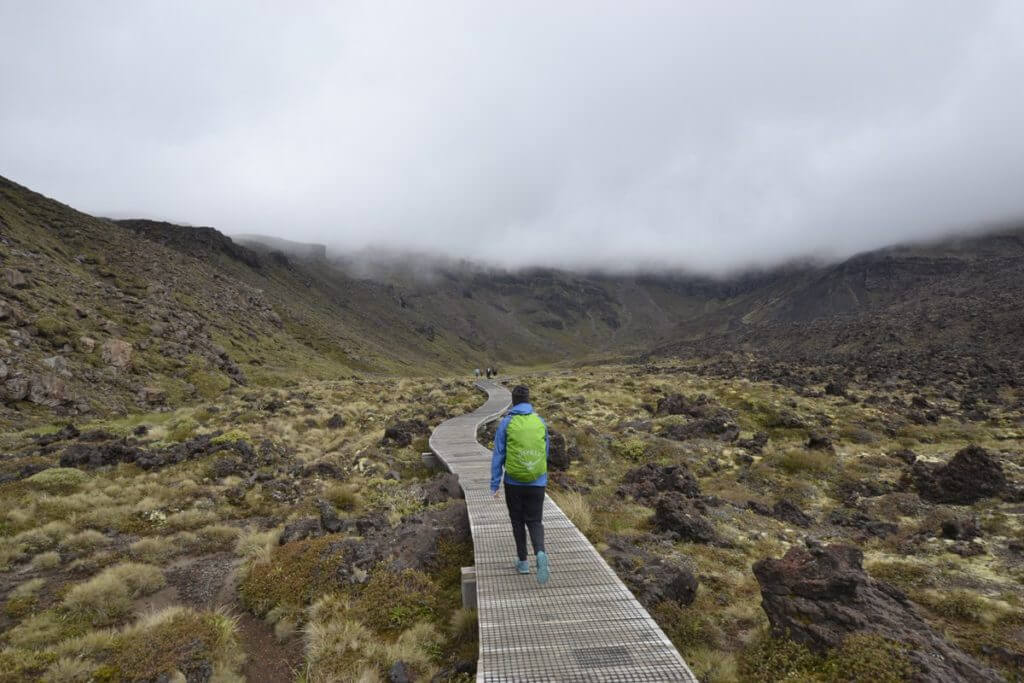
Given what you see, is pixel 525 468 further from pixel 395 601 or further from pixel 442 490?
pixel 442 490

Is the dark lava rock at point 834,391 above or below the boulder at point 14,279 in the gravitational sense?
below

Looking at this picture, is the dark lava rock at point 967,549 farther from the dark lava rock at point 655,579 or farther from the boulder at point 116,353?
the boulder at point 116,353

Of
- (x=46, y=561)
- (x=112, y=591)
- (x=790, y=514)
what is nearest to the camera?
(x=112, y=591)

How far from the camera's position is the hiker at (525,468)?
7.55 meters

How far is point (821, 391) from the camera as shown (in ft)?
121

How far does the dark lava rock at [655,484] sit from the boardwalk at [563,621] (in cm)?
532

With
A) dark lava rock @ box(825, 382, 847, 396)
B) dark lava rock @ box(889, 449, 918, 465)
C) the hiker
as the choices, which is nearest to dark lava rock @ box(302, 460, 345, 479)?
the hiker

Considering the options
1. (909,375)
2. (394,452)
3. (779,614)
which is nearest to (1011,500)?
(779,614)

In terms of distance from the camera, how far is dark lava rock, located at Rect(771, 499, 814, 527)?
44.3 feet

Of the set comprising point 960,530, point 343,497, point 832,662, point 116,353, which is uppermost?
point 116,353

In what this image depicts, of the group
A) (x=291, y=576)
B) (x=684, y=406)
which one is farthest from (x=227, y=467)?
(x=684, y=406)

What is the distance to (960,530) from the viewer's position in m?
11.3

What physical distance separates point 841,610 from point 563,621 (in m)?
3.74

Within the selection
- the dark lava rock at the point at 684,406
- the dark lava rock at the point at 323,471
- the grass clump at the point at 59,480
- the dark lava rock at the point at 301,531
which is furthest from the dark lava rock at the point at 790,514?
the grass clump at the point at 59,480
